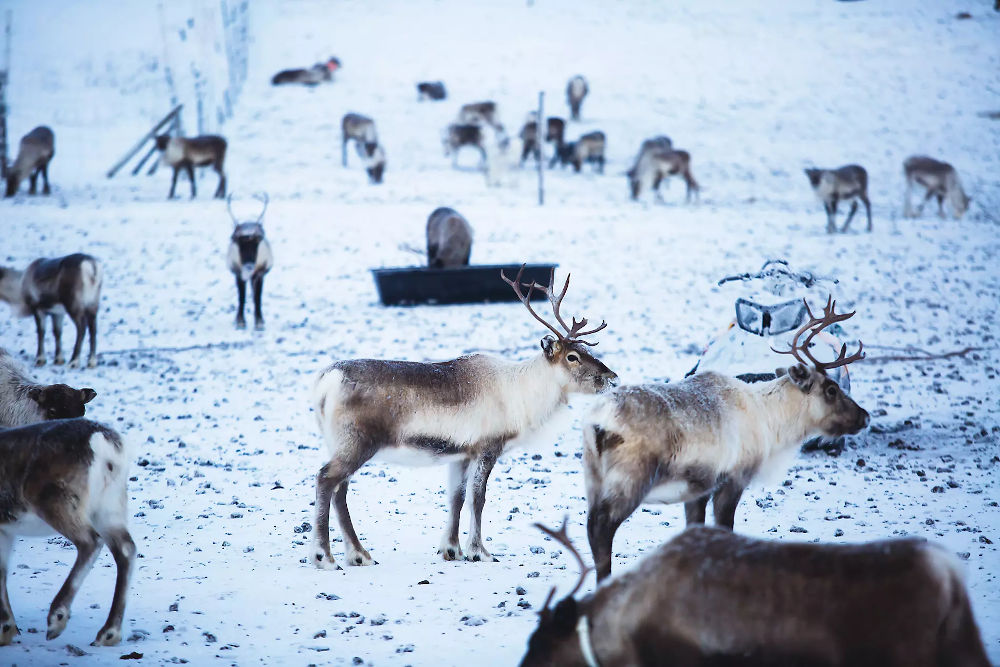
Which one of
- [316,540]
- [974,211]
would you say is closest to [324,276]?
[316,540]

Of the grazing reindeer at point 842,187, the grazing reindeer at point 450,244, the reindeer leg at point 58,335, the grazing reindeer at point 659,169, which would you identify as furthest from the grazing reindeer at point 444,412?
the grazing reindeer at point 659,169

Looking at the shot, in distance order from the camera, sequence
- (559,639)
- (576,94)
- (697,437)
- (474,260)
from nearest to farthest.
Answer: (559,639), (697,437), (474,260), (576,94)

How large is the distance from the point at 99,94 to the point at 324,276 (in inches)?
630

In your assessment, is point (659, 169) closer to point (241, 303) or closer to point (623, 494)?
point (241, 303)

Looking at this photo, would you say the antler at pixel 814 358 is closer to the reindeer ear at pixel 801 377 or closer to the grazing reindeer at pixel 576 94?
the reindeer ear at pixel 801 377

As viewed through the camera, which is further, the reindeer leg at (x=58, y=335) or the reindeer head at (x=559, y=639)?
the reindeer leg at (x=58, y=335)

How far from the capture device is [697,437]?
4098 mm

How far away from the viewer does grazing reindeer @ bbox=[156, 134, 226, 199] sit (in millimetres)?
16750

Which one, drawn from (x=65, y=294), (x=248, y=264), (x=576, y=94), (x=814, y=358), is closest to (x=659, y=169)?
(x=576, y=94)

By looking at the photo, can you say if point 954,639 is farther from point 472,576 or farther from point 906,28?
point 906,28

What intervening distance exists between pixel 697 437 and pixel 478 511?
45.9 inches

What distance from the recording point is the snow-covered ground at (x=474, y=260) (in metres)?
4.24

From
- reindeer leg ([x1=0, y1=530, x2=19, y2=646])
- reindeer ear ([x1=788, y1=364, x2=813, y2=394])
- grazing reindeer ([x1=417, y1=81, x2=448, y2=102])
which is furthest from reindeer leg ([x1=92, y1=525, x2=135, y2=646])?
grazing reindeer ([x1=417, y1=81, x2=448, y2=102])

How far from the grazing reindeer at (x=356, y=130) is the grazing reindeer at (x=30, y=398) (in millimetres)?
15444
